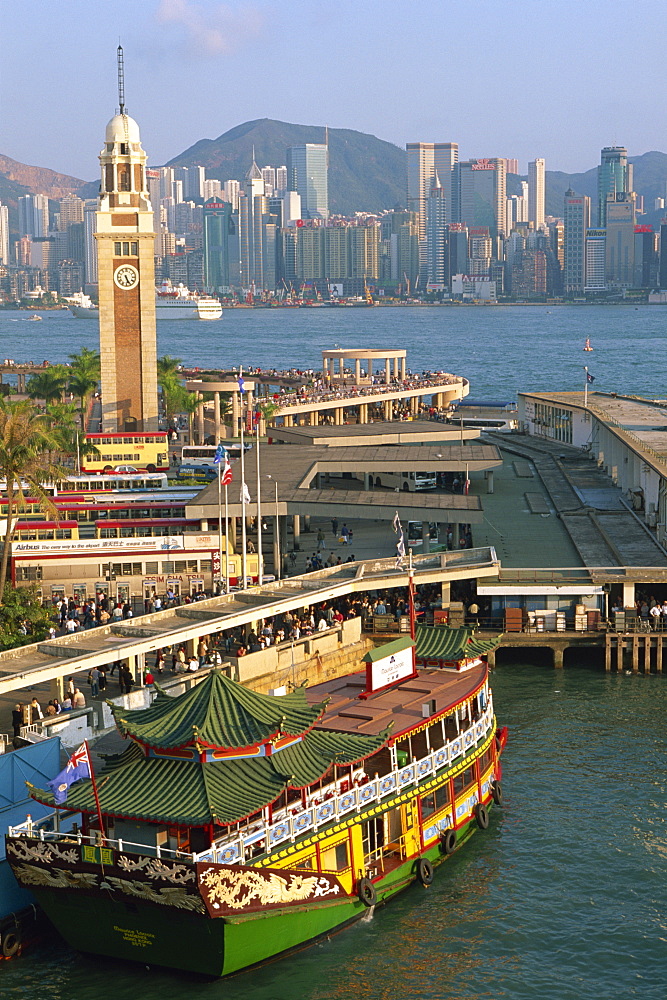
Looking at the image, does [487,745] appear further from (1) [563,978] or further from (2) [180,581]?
(2) [180,581]

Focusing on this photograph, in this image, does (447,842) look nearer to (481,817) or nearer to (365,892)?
(481,817)

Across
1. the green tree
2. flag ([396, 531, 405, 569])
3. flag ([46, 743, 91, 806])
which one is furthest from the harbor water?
the green tree

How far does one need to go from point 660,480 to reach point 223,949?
3997 centimetres

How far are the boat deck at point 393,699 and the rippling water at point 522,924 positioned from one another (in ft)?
12.3

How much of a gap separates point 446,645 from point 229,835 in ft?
40.9

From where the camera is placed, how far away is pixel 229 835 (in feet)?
92.8

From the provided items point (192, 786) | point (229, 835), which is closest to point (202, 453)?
point (192, 786)

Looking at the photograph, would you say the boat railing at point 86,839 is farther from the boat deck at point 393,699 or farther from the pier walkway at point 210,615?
the pier walkway at point 210,615

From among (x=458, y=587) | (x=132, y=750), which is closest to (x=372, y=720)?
(x=132, y=750)

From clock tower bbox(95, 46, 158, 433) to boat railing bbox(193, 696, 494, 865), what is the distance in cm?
5460

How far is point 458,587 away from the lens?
55.8 m

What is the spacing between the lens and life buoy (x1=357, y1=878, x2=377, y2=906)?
31.4m

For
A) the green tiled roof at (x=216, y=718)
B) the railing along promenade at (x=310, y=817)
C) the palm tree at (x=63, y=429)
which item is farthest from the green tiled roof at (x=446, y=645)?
the palm tree at (x=63, y=429)

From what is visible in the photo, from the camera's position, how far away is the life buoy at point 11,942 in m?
29.7
